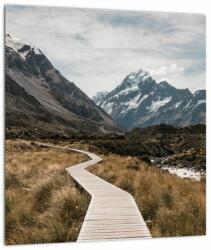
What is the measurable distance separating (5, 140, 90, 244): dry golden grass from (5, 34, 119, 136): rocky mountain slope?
2.23ft

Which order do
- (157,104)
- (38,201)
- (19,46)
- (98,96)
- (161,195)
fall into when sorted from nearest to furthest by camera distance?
(19,46)
(38,201)
(161,195)
(98,96)
(157,104)

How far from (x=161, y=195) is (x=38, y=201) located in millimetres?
2191

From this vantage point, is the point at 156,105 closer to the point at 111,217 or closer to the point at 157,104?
the point at 157,104

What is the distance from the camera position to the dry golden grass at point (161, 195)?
33.6ft

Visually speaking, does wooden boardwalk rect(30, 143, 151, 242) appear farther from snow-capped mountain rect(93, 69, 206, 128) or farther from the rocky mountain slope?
snow-capped mountain rect(93, 69, 206, 128)

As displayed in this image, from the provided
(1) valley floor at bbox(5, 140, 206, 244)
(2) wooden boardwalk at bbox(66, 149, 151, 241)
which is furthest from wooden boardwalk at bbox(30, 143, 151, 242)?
(1) valley floor at bbox(5, 140, 206, 244)

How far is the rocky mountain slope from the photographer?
389 inches

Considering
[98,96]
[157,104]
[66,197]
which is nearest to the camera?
[66,197]

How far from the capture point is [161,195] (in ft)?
35.6

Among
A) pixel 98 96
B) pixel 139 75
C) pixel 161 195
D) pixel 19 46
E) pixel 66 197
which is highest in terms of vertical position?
pixel 19 46

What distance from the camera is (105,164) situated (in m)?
12.6

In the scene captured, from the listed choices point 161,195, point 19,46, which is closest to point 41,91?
point 19,46

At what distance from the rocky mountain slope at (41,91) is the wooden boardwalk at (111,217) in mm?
1212

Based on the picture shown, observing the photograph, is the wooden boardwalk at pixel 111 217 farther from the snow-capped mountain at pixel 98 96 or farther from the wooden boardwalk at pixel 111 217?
the snow-capped mountain at pixel 98 96
